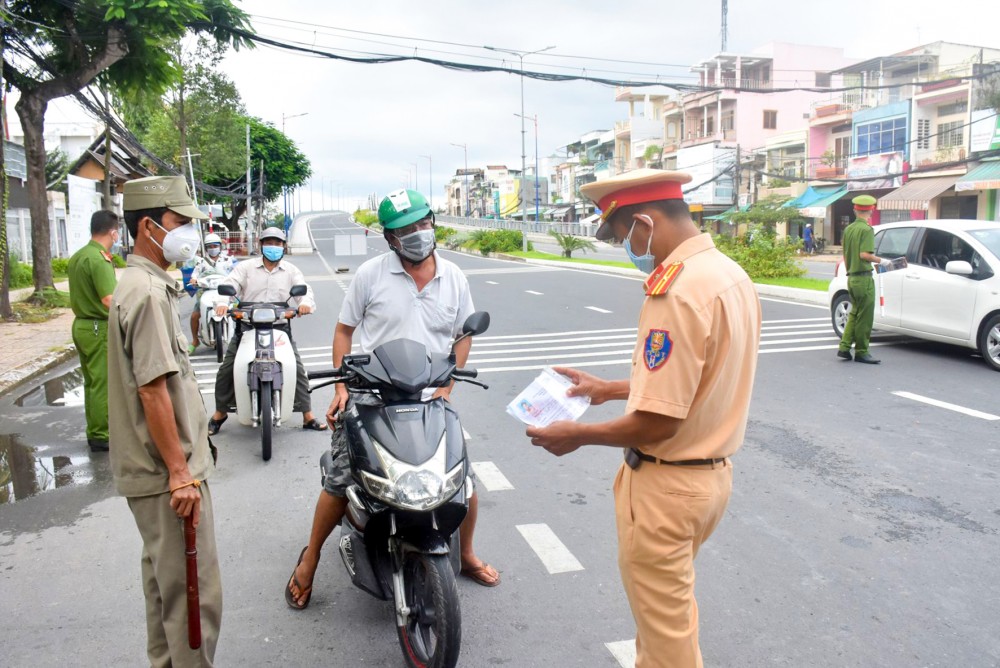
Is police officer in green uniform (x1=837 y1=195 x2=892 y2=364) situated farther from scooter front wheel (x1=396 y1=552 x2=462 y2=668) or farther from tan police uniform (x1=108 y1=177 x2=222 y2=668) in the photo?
tan police uniform (x1=108 y1=177 x2=222 y2=668)

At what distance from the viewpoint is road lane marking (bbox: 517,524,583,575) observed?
4.12 m

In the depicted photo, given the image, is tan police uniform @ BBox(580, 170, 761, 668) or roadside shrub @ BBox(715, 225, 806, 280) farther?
roadside shrub @ BBox(715, 225, 806, 280)

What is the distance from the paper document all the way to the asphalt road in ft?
3.91

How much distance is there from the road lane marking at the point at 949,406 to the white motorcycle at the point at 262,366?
564 cm

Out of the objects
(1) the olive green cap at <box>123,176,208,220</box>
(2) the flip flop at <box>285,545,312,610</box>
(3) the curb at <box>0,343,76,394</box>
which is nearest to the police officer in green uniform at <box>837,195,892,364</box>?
(2) the flip flop at <box>285,545,312,610</box>

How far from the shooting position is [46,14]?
15047 millimetres

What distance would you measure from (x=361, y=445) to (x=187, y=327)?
42.3 ft

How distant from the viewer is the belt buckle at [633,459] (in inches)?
94.4

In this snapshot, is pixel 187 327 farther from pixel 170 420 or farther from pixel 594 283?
pixel 170 420

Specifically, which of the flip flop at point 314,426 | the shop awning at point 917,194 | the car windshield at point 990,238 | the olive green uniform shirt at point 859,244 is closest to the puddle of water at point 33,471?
the flip flop at point 314,426

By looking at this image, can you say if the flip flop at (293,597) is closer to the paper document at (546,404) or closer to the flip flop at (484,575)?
the flip flop at (484,575)

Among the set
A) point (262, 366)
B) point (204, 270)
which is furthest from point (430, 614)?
point (204, 270)

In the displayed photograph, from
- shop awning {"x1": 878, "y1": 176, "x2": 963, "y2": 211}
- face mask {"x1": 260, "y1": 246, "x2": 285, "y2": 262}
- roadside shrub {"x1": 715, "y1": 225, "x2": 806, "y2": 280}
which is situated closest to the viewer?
face mask {"x1": 260, "y1": 246, "x2": 285, "y2": 262}

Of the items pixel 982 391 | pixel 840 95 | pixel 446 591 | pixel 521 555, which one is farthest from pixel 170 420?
pixel 840 95
